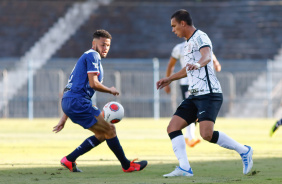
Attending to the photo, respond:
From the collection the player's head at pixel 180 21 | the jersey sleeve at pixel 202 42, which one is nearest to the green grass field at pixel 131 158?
the jersey sleeve at pixel 202 42

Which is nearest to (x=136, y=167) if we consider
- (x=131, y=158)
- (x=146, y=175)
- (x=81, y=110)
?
(x=146, y=175)

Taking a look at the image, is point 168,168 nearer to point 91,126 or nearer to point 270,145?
point 91,126

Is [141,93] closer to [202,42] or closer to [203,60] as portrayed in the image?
[202,42]

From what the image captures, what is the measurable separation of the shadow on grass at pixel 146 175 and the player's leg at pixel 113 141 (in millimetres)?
107

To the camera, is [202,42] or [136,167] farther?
[136,167]

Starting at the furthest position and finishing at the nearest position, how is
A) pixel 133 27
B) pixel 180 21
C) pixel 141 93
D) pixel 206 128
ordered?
pixel 133 27, pixel 141 93, pixel 180 21, pixel 206 128

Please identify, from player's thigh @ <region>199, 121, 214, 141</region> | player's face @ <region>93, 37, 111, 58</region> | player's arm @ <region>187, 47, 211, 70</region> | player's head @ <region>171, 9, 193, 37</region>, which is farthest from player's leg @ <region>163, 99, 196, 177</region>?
player's face @ <region>93, 37, 111, 58</region>

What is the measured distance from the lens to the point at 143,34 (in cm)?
3562

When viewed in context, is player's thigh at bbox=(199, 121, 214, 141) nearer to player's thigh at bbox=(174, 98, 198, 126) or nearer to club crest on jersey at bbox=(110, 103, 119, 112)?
player's thigh at bbox=(174, 98, 198, 126)

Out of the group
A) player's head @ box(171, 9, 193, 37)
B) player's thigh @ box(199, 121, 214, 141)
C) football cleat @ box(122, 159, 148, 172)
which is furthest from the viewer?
football cleat @ box(122, 159, 148, 172)

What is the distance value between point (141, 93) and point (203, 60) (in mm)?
22524

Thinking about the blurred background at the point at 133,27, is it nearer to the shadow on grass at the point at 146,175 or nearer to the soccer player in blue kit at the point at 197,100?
the shadow on grass at the point at 146,175

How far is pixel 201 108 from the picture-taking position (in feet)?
26.6

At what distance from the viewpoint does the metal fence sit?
97.7 feet
